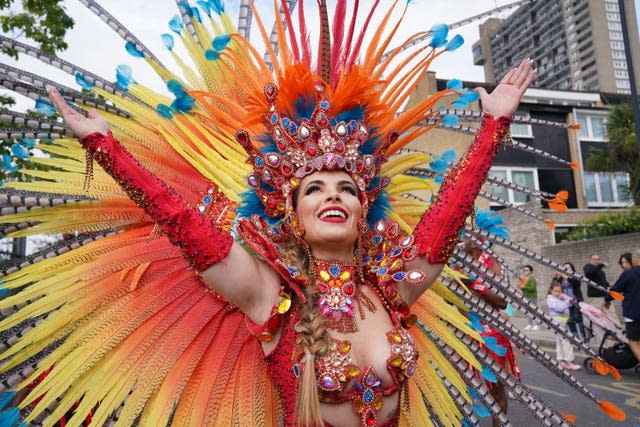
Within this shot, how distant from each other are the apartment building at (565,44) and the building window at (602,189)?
62.5m

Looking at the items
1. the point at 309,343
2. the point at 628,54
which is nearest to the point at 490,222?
the point at 309,343

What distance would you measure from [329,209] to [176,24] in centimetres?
127

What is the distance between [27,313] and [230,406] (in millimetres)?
819

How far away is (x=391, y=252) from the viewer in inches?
77.7

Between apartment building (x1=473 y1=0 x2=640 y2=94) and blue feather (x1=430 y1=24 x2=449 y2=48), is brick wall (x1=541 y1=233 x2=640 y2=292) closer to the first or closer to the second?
blue feather (x1=430 y1=24 x2=449 y2=48)

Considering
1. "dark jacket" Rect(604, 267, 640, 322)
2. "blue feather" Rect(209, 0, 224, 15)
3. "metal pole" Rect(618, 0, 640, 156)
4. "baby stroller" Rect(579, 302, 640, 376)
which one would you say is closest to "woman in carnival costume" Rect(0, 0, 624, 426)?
"blue feather" Rect(209, 0, 224, 15)

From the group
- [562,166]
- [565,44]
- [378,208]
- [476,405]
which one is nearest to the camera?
[378,208]

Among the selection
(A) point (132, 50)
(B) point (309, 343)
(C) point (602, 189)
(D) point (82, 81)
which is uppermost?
(A) point (132, 50)

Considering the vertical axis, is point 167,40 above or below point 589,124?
above

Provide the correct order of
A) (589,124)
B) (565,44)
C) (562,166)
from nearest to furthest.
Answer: (562,166) → (589,124) → (565,44)

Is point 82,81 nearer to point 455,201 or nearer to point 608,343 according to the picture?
point 455,201

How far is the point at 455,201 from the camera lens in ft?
6.42

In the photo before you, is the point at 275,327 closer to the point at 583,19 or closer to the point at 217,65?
the point at 217,65

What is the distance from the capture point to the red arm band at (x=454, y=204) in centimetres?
195
